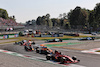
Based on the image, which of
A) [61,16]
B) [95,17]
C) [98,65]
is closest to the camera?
[98,65]

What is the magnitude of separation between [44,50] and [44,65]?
546 cm

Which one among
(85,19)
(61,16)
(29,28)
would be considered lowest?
(29,28)

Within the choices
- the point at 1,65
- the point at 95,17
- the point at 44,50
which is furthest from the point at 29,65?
the point at 95,17

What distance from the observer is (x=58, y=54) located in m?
13.8

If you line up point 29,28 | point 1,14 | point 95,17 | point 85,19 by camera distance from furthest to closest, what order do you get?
point 1,14
point 85,19
point 95,17
point 29,28

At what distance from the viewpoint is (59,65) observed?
1236 cm

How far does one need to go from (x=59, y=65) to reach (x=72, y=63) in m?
1.42

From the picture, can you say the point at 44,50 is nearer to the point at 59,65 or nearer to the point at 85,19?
the point at 59,65

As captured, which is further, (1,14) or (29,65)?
(1,14)

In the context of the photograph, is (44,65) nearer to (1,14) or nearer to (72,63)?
(72,63)

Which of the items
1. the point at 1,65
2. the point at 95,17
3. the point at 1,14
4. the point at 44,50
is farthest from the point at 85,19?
the point at 1,65

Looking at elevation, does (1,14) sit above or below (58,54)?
above

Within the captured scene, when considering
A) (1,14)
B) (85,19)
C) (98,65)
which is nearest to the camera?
(98,65)

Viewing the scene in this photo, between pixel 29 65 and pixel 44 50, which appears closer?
pixel 29 65
